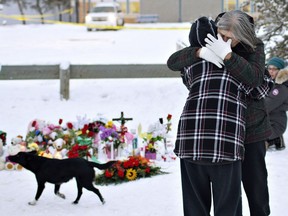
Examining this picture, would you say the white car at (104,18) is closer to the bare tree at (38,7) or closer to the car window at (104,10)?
the car window at (104,10)

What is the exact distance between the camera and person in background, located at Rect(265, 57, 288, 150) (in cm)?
726

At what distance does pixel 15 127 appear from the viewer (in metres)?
9.55

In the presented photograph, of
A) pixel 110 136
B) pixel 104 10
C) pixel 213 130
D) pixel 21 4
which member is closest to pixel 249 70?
pixel 213 130

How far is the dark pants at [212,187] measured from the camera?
12.0 ft

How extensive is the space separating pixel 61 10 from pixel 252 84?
129 ft

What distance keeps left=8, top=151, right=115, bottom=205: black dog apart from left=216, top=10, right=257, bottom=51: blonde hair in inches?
87.9

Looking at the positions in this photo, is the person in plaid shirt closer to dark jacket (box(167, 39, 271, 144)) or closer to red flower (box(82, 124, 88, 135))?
dark jacket (box(167, 39, 271, 144))

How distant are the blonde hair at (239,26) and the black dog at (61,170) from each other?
2232 mm

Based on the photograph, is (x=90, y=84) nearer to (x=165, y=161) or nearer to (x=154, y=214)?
(x=165, y=161)

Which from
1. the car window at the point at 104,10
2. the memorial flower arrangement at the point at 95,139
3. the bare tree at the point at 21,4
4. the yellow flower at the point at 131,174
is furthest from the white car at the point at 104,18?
the yellow flower at the point at 131,174

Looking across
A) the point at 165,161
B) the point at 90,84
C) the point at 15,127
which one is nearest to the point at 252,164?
the point at 165,161

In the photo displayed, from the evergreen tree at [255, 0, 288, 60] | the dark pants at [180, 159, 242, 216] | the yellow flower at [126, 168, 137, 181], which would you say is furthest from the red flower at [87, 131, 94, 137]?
the evergreen tree at [255, 0, 288, 60]

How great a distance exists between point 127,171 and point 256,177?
259 cm

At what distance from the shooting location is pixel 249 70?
359 cm
